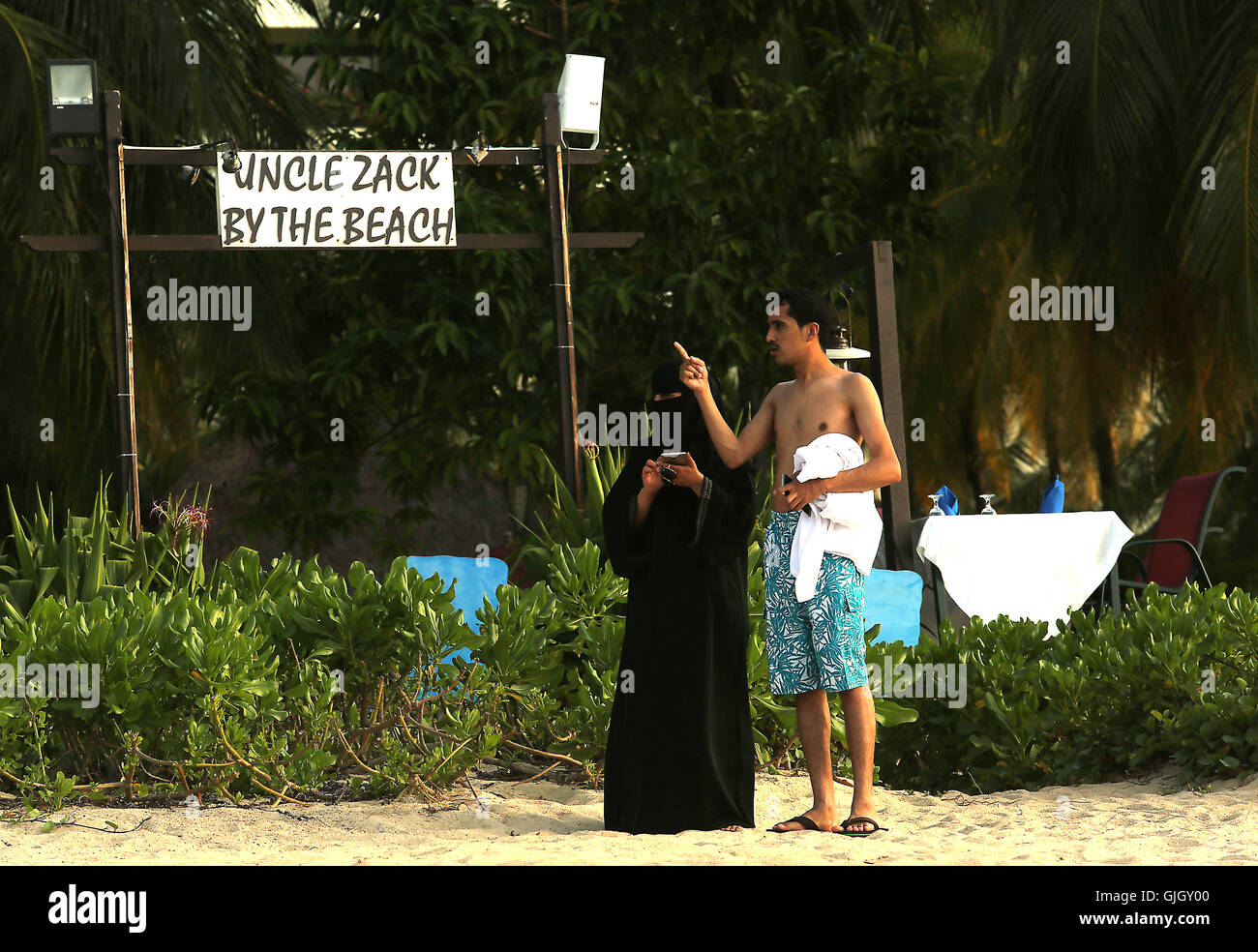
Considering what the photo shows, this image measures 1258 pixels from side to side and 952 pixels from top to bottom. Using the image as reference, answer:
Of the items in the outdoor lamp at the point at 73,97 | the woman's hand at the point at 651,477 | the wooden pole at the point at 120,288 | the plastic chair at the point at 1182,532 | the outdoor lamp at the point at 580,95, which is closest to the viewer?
the woman's hand at the point at 651,477

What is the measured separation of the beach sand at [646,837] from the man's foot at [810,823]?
Answer: 62mm

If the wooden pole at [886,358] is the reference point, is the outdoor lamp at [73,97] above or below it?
above

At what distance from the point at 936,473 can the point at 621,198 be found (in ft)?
25.4

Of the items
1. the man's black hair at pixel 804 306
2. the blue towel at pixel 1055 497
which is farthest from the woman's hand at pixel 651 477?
the blue towel at pixel 1055 497

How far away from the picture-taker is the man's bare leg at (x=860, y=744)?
443 cm

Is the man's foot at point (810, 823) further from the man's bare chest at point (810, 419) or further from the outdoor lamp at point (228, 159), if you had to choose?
the outdoor lamp at point (228, 159)

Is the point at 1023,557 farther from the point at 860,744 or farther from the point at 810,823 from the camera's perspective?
the point at 810,823

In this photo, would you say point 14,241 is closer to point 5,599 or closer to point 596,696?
point 5,599

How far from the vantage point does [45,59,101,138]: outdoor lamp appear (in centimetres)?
666

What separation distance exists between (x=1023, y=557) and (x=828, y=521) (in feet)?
9.62

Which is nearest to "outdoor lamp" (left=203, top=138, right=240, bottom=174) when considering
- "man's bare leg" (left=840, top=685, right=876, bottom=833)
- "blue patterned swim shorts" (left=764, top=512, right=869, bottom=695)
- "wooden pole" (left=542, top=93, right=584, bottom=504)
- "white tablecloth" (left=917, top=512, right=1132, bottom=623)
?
"wooden pole" (left=542, top=93, right=584, bottom=504)

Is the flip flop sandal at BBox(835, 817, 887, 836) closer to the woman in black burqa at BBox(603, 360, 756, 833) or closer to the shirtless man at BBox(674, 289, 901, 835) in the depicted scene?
the shirtless man at BBox(674, 289, 901, 835)

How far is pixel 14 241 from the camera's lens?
10.0m

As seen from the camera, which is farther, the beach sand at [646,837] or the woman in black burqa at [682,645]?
the woman in black burqa at [682,645]
